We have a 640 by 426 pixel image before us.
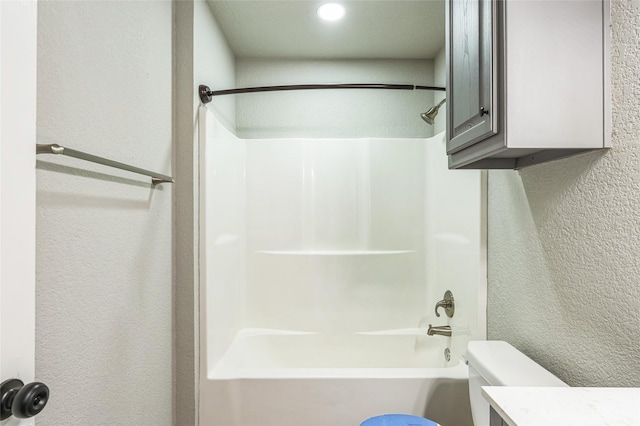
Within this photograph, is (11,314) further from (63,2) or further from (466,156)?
(466,156)

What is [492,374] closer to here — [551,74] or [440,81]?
[551,74]

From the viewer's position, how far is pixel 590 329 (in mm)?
947

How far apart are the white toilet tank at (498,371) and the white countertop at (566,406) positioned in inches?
13.7

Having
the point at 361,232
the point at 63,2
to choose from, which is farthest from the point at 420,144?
the point at 63,2

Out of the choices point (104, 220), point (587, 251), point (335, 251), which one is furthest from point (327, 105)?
point (587, 251)

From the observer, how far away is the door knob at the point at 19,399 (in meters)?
0.57

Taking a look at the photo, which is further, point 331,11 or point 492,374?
point 331,11

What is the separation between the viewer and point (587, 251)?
96 centimetres

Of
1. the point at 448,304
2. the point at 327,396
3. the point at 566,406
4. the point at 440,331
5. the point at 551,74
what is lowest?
the point at 327,396

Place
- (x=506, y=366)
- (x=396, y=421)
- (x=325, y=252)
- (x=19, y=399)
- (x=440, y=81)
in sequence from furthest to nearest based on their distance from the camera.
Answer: (x=325, y=252), (x=440, y=81), (x=396, y=421), (x=506, y=366), (x=19, y=399)

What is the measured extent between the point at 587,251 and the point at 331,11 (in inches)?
68.3

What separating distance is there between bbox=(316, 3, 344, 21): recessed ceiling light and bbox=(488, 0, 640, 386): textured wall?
1320 millimetres

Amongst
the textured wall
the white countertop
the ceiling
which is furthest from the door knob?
the ceiling

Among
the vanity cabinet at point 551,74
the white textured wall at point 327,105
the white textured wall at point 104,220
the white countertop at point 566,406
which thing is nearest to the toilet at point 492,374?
the white countertop at point 566,406
